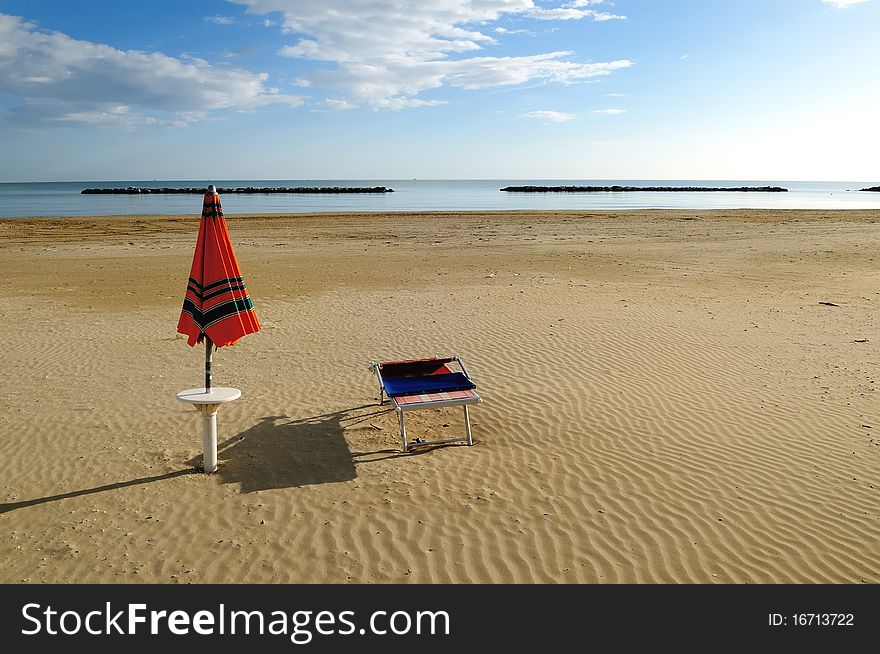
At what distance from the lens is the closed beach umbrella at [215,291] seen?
21.9 ft

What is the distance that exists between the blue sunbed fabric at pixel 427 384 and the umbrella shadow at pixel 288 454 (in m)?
0.82

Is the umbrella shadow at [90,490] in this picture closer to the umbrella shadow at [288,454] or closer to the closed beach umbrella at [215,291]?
the umbrella shadow at [288,454]

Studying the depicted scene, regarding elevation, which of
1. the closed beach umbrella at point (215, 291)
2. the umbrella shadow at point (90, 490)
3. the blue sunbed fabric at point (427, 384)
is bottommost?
the umbrella shadow at point (90, 490)

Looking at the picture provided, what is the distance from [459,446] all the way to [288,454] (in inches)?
79.4

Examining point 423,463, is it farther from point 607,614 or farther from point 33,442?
point 33,442

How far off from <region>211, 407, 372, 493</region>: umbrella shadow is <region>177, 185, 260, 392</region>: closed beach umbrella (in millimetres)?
1217

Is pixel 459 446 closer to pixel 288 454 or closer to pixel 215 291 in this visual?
pixel 288 454

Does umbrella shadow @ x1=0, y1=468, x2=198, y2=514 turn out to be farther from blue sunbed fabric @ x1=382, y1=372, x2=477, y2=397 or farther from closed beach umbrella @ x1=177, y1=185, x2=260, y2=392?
blue sunbed fabric @ x1=382, y1=372, x2=477, y2=397

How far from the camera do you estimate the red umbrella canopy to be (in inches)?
263

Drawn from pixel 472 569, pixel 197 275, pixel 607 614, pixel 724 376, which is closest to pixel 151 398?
pixel 197 275

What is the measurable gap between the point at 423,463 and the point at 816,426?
5127 millimetres

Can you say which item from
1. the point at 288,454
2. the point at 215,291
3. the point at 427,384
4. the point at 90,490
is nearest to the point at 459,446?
the point at 427,384

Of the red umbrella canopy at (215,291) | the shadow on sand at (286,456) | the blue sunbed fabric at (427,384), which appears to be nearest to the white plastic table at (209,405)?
the shadow on sand at (286,456)

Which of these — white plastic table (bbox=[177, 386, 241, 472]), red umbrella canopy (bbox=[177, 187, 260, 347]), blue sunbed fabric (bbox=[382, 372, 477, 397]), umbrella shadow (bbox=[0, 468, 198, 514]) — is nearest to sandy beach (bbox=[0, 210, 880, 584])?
umbrella shadow (bbox=[0, 468, 198, 514])
